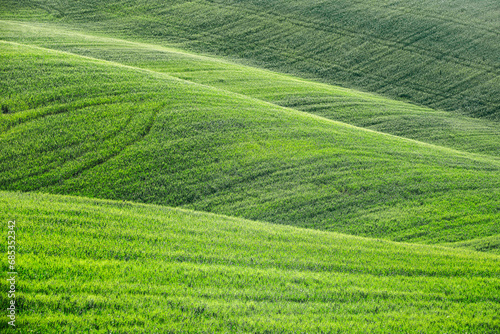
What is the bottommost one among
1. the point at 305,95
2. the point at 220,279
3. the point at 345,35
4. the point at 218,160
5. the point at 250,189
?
the point at 250,189

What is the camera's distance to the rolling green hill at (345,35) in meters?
49.1

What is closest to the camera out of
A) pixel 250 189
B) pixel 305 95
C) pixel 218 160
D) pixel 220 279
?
pixel 220 279

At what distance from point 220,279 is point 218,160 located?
1312 centimetres

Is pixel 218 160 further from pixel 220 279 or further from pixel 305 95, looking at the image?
pixel 305 95

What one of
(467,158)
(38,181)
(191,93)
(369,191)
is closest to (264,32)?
(191,93)

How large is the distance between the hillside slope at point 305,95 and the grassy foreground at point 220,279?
2414 cm

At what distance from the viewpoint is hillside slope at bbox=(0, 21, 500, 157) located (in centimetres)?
3791

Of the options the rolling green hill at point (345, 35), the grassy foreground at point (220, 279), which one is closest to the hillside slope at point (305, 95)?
the rolling green hill at point (345, 35)

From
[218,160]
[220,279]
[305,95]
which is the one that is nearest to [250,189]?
[218,160]

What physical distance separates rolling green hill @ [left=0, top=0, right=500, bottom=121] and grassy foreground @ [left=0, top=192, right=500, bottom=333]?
124 feet

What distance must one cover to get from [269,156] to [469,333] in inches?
635

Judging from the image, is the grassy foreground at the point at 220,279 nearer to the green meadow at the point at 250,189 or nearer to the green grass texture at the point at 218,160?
the green meadow at the point at 250,189

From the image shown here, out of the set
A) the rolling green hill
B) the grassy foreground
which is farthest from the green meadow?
the rolling green hill

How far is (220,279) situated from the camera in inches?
416
